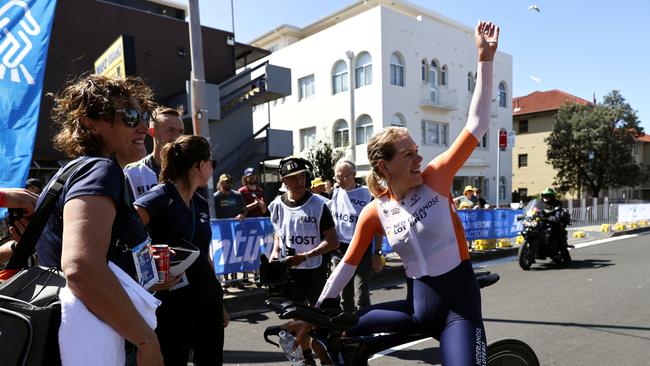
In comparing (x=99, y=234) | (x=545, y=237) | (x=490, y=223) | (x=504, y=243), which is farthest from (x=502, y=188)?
(x=99, y=234)

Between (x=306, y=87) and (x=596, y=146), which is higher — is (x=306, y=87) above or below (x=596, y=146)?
above

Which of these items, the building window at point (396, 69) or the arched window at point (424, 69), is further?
the arched window at point (424, 69)

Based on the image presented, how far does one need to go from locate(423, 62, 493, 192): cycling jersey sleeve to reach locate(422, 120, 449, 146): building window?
2422 centimetres

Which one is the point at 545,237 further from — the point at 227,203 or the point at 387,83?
the point at 387,83

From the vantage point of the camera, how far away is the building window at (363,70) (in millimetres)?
24328

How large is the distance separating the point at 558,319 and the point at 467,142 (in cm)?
431

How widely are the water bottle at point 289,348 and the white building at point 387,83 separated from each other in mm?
22319

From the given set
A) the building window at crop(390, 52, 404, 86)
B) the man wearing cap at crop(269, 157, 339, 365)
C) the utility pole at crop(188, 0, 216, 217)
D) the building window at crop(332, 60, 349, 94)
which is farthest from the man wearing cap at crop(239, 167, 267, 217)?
the building window at crop(332, 60, 349, 94)

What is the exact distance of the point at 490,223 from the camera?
1198 cm

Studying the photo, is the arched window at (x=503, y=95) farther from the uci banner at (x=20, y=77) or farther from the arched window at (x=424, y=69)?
the uci banner at (x=20, y=77)

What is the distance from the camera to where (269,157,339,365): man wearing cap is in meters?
3.97

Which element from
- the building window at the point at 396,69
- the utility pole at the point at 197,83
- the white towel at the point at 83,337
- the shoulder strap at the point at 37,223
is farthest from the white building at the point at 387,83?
the white towel at the point at 83,337

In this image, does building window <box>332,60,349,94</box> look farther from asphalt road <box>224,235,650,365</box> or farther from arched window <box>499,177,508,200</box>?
asphalt road <box>224,235,650,365</box>

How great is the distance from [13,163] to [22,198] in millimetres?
1828
